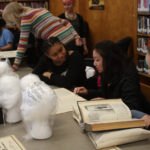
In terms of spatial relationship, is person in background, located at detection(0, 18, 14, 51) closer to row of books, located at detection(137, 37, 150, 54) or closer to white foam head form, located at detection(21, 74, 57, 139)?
row of books, located at detection(137, 37, 150, 54)

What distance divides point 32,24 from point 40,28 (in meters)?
0.10

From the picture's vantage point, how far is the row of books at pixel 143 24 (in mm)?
3607

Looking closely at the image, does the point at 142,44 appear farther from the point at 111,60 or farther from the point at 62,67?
the point at 111,60

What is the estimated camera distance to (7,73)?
1375mm

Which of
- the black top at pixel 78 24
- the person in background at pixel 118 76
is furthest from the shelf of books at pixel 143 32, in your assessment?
the person in background at pixel 118 76

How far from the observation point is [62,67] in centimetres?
229

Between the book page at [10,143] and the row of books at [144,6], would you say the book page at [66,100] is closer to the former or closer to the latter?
the book page at [10,143]

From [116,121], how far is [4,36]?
3.42 meters

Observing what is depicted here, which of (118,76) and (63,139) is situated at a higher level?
(118,76)

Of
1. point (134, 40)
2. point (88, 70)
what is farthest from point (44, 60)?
point (134, 40)

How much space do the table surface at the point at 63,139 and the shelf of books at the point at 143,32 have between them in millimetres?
2650

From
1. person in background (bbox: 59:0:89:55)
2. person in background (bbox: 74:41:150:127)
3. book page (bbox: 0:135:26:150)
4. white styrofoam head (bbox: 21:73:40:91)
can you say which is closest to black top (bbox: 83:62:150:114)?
person in background (bbox: 74:41:150:127)

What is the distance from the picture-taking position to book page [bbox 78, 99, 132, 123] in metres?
1.15

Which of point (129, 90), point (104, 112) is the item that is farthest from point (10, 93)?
point (129, 90)
